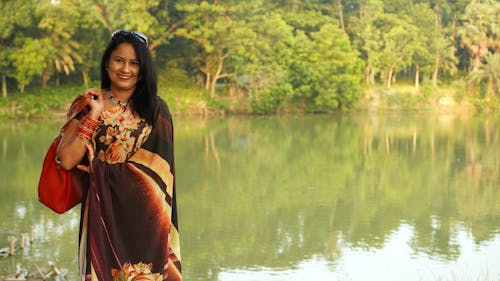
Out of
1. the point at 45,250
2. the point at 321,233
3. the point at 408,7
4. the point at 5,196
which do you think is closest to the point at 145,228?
the point at 45,250

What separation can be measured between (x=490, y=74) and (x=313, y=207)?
23269mm

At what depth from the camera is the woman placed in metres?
1.79

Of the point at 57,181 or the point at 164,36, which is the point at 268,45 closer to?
the point at 164,36

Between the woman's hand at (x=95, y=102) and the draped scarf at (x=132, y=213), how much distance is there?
0.12 m

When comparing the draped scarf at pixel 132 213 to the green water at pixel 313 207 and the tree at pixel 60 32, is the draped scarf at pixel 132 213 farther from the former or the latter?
the tree at pixel 60 32

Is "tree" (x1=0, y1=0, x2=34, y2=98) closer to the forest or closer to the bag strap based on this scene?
the forest

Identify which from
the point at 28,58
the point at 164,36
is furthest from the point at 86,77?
the point at 28,58

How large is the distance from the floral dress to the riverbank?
62.6 ft

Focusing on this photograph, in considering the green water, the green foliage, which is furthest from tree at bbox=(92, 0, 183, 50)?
the green water

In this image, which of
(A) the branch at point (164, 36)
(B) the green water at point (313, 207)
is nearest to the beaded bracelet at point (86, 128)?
(B) the green water at point (313, 207)

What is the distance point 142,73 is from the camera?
5.94 ft

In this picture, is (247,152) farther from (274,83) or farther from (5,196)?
(274,83)

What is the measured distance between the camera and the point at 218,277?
596 cm

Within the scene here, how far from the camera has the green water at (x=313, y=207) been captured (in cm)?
643
